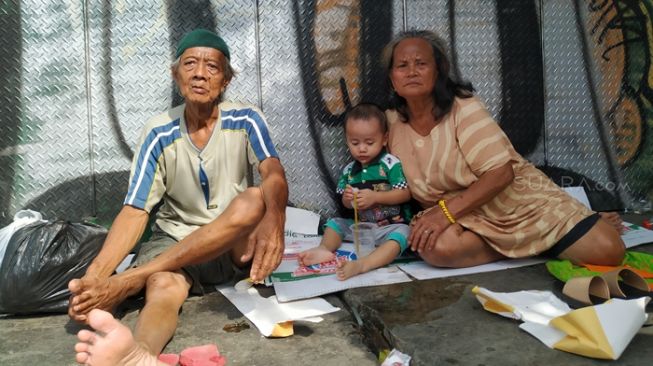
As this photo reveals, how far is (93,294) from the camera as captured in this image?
253cm

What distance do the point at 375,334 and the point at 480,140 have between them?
1.32 meters

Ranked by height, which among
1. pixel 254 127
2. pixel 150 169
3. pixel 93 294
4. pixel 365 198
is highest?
pixel 254 127

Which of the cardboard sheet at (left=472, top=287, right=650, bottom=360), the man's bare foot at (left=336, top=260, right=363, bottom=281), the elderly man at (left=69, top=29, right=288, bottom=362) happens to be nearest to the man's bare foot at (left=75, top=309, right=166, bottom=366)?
the elderly man at (left=69, top=29, right=288, bottom=362)

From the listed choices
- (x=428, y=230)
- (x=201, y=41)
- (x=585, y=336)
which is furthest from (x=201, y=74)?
(x=585, y=336)

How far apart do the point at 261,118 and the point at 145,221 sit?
0.80 meters

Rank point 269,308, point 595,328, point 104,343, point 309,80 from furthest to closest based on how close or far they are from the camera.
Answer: point 309,80 → point 269,308 → point 595,328 → point 104,343

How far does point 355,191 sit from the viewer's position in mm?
3723

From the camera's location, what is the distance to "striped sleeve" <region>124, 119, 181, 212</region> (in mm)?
2994

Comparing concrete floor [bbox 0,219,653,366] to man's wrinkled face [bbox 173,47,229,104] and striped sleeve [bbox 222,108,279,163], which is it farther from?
man's wrinkled face [bbox 173,47,229,104]

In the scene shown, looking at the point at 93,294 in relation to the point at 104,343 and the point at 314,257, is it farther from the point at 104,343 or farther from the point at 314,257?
the point at 314,257

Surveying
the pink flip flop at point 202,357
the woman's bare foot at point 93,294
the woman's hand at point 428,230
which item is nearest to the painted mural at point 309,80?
the woman's hand at point 428,230

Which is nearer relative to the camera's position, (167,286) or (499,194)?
(167,286)

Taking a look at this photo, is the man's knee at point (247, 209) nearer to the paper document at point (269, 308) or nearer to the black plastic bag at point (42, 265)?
the paper document at point (269, 308)

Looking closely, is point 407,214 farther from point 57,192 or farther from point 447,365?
point 57,192
